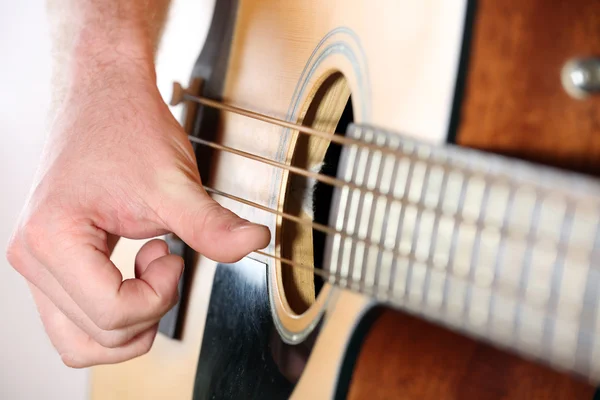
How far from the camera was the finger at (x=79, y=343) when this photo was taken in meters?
0.66

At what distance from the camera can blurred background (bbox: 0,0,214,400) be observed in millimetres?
1438

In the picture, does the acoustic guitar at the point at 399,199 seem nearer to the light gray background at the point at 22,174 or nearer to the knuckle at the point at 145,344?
the knuckle at the point at 145,344

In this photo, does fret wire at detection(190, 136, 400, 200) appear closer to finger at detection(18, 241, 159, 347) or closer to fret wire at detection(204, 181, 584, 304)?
fret wire at detection(204, 181, 584, 304)

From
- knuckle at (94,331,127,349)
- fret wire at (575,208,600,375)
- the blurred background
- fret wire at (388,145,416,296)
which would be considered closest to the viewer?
fret wire at (575,208,600,375)

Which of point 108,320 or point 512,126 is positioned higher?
point 512,126

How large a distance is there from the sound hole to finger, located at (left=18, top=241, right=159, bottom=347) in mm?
160

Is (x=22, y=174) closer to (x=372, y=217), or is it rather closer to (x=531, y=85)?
(x=372, y=217)

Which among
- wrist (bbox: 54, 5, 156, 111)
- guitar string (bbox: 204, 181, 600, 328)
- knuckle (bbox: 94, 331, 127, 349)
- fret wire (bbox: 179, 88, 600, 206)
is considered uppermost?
wrist (bbox: 54, 5, 156, 111)

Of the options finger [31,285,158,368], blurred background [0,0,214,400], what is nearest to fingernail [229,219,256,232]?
finger [31,285,158,368]

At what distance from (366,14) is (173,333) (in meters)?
0.46

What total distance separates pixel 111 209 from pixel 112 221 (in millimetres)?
16

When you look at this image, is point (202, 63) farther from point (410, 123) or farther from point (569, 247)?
point (569, 247)

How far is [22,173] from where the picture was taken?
4.94 ft

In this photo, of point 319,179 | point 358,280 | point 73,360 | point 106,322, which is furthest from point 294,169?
point 73,360
